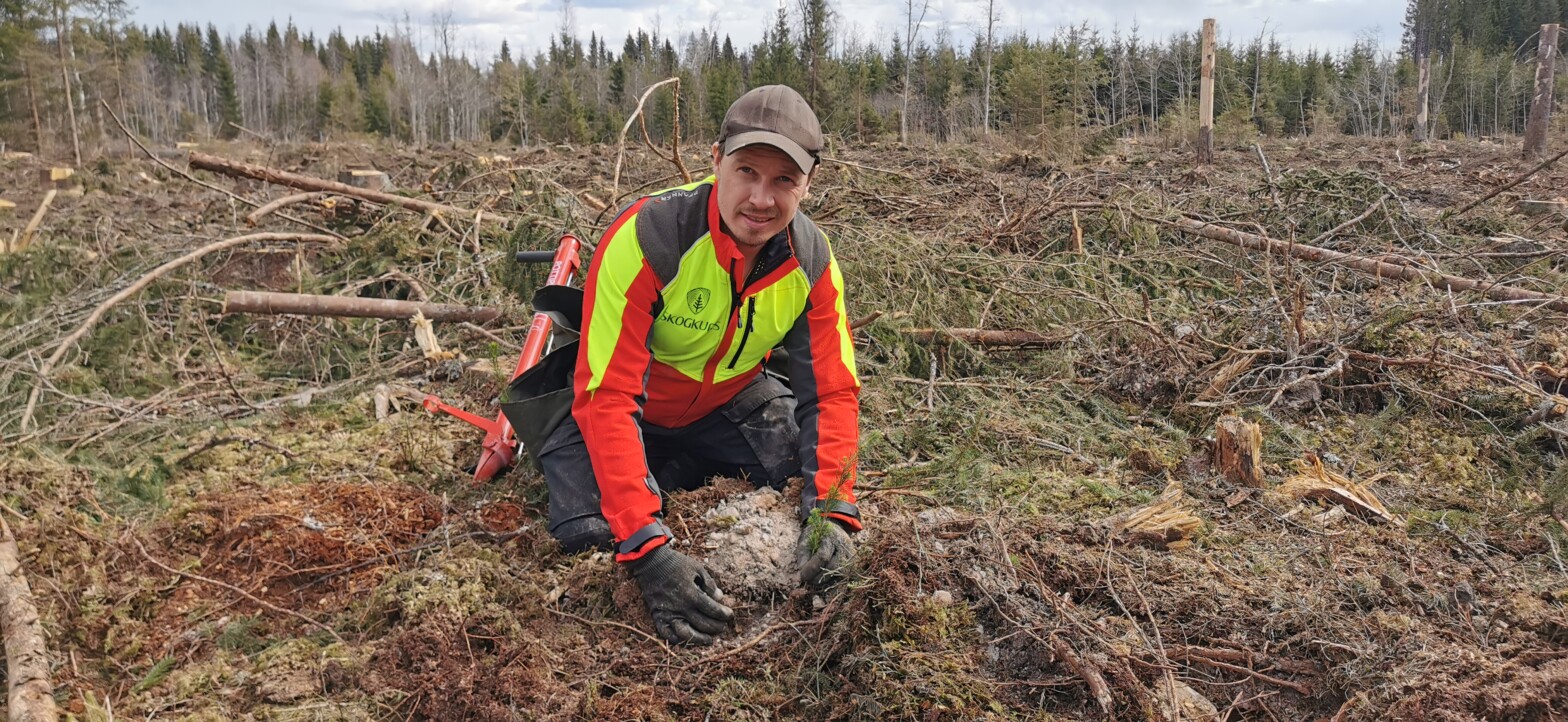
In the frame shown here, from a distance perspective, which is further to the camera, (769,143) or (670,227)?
(670,227)

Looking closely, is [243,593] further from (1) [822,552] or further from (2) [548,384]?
(1) [822,552]

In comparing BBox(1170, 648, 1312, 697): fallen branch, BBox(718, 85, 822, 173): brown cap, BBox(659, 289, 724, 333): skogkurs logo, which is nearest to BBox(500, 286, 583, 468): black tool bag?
BBox(659, 289, 724, 333): skogkurs logo

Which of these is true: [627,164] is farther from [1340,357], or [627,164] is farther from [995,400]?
[1340,357]

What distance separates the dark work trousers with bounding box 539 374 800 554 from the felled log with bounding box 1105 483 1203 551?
97cm

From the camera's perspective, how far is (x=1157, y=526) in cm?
238

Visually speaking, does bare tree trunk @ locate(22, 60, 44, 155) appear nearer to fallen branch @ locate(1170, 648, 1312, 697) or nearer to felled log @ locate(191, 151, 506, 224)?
felled log @ locate(191, 151, 506, 224)

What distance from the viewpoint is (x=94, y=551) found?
8.59 feet

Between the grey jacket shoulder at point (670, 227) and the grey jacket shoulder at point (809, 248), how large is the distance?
26 centimetres

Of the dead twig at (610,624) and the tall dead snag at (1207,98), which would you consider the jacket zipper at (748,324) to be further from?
the tall dead snag at (1207,98)

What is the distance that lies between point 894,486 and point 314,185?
576cm

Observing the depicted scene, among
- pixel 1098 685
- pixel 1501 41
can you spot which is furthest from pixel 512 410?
pixel 1501 41

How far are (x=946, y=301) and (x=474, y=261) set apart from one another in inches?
126

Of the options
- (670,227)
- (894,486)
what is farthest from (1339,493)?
(670,227)

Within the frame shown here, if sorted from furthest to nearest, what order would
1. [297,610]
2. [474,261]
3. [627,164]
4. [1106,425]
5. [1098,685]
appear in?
[627,164]
[474,261]
[1106,425]
[297,610]
[1098,685]
